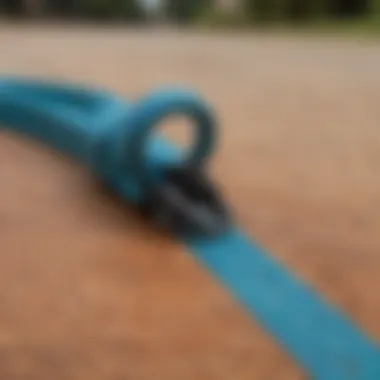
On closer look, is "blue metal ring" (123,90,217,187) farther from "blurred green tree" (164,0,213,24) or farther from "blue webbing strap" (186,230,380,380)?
"blurred green tree" (164,0,213,24)

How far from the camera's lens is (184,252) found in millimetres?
859

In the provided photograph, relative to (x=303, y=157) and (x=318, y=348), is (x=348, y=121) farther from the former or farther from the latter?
(x=318, y=348)

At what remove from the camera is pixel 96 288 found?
0.76m

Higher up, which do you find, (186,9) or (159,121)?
(186,9)

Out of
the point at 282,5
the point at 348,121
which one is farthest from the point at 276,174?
the point at 282,5

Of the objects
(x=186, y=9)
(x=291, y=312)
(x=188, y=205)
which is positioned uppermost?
(x=186, y=9)

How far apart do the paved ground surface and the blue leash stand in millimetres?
17

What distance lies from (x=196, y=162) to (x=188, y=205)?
0.40 ft

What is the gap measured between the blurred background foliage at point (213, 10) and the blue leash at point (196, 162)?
66.8 inches

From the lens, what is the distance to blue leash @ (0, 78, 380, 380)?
0.68 m

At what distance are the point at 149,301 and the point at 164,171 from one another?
252 millimetres

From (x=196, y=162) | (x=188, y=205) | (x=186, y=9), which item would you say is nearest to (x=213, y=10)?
(x=186, y=9)

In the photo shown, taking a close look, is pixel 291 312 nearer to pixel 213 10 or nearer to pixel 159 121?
pixel 159 121

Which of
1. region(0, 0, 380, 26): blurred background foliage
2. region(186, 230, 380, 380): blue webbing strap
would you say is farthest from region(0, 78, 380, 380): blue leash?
region(0, 0, 380, 26): blurred background foliage
